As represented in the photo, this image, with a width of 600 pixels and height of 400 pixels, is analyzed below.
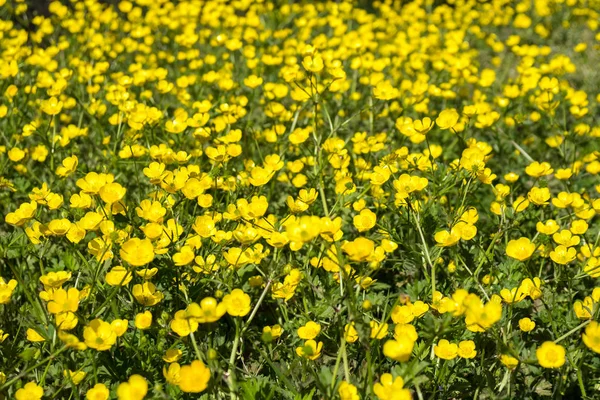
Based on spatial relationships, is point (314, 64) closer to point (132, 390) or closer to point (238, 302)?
point (238, 302)

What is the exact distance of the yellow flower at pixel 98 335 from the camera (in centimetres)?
180

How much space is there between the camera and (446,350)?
196 centimetres

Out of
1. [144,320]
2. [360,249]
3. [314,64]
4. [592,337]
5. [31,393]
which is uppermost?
[314,64]

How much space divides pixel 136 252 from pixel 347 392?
33.8 inches

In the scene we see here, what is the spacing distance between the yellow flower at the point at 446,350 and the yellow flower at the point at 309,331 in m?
0.42

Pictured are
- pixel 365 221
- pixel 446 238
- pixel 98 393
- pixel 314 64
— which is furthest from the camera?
pixel 314 64

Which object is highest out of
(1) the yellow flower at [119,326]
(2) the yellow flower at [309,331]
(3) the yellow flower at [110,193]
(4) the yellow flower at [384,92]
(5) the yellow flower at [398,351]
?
(3) the yellow flower at [110,193]

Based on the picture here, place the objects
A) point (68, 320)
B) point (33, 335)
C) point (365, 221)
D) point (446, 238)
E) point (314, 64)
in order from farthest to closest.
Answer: point (314, 64), point (365, 221), point (446, 238), point (33, 335), point (68, 320)

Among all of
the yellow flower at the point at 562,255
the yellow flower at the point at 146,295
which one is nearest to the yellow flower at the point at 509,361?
the yellow flower at the point at 562,255

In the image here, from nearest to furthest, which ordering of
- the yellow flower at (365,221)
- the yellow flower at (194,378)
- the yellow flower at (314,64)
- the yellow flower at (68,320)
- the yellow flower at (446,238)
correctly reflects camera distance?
1. the yellow flower at (194,378)
2. the yellow flower at (68,320)
3. the yellow flower at (446,238)
4. the yellow flower at (365,221)
5. the yellow flower at (314,64)

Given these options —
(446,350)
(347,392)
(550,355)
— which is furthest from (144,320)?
(550,355)

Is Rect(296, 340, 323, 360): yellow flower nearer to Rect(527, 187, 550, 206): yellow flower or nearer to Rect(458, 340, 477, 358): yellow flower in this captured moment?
Rect(458, 340, 477, 358): yellow flower

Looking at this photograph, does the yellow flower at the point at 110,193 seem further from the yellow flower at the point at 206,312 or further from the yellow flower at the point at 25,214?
the yellow flower at the point at 206,312

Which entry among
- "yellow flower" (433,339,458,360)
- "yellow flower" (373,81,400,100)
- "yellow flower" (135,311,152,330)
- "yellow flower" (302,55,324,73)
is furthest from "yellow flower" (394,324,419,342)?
"yellow flower" (373,81,400,100)
